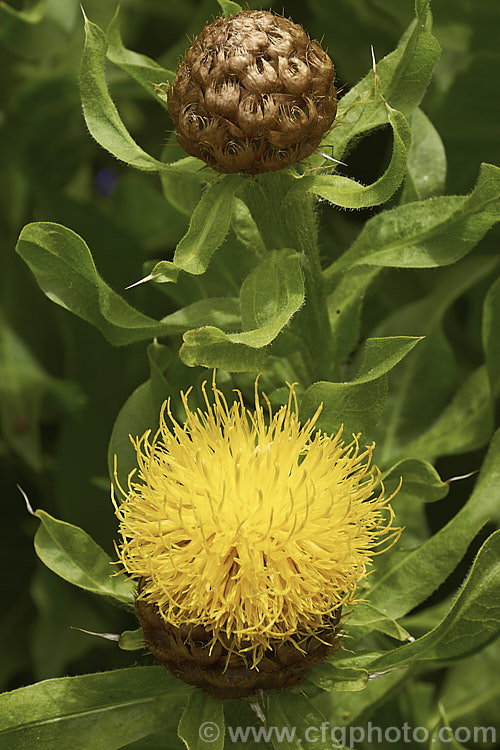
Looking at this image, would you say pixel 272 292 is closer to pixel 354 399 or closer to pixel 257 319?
pixel 257 319

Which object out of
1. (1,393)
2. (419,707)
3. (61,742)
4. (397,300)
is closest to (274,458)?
(61,742)

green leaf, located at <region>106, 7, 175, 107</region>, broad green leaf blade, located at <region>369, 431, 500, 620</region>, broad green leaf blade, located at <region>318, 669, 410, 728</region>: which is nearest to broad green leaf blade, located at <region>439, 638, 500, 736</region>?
broad green leaf blade, located at <region>318, 669, 410, 728</region>

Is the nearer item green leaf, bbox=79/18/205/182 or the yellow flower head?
the yellow flower head

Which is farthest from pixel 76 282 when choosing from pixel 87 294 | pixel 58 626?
pixel 58 626

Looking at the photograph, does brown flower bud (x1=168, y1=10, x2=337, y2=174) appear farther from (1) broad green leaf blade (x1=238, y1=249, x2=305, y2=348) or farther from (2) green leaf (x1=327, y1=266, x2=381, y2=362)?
(2) green leaf (x1=327, y1=266, x2=381, y2=362)

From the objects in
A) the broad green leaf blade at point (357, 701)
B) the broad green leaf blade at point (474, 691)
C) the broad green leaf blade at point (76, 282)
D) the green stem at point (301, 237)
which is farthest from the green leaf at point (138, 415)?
the broad green leaf blade at point (474, 691)
